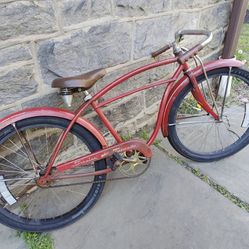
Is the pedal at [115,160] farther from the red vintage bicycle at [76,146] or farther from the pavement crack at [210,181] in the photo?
the pavement crack at [210,181]

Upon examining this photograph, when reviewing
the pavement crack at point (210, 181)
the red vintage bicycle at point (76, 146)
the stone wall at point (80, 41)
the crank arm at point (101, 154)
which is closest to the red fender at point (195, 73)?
the red vintage bicycle at point (76, 146)

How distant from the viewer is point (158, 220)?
1.93 metres

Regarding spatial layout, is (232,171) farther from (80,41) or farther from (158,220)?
(80,41)

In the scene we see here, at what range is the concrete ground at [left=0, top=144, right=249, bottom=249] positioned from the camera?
1807 millimetres

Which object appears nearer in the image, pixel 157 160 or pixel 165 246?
pixel 165 246

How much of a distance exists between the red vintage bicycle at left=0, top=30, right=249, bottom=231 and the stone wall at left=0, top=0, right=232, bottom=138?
0.19m

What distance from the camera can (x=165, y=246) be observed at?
1.78m

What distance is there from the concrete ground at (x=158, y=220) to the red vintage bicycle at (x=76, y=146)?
119 millimetres

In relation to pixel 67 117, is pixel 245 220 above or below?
below

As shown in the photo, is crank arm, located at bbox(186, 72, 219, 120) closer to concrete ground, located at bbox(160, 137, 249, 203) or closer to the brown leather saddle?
concrete ground, located at bbox(160, 137, 249, 203)

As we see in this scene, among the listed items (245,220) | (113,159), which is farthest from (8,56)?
(245,220)

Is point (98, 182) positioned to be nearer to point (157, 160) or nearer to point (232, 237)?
point (157, 160)

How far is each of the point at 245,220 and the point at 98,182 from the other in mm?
1058

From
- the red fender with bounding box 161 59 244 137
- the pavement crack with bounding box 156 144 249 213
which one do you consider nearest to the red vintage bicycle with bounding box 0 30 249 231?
the red fender with bounding box 161 59 244 137
